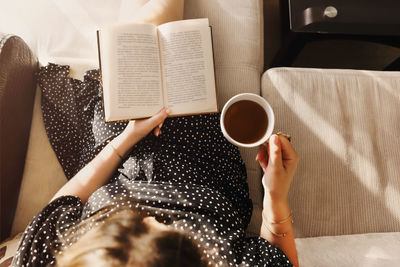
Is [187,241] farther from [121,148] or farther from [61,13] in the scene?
[61,13]

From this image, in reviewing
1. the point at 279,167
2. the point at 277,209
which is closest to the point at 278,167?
the point at 279,167

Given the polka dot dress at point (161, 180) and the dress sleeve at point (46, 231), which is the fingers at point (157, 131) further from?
the dress sleeve at point (46, 231)

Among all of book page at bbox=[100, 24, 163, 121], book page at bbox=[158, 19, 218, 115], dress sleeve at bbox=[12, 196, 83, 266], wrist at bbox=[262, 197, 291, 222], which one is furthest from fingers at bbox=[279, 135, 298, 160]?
dress sleeve at bbox=[12, 196, 83, 266]

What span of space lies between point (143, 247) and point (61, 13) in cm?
91

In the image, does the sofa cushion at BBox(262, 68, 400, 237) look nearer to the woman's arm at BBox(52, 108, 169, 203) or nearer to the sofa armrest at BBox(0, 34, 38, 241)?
the woman's arm at BBox(52, 108, 169, 203)

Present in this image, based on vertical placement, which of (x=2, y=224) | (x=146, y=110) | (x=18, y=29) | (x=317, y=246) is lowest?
(x=317, y=246)

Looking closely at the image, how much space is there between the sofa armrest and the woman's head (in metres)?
0.38

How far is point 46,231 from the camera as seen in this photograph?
578 millimetres

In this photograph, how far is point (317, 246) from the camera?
771mm

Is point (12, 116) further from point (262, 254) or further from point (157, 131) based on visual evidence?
point (262, 254)

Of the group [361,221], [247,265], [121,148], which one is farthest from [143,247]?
[361,221]

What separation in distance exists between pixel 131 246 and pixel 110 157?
1.08ft

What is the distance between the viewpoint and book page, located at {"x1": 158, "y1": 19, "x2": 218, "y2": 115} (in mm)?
780

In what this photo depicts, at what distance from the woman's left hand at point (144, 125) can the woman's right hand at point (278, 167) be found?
0.95ft
